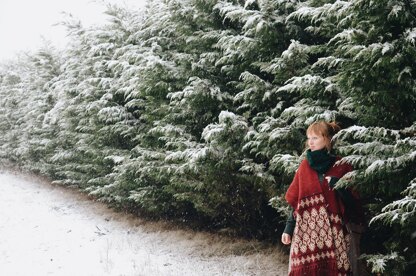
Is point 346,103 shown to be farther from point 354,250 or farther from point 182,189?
point 182,189

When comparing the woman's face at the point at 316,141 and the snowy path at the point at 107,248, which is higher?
the woman's face at the point at 316,141

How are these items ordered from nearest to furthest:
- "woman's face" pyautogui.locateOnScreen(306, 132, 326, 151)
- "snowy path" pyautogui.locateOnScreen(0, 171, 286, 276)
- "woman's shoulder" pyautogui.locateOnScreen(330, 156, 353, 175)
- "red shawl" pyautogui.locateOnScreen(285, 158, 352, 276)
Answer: "red shawl" pyautogui.locateOnScreen(285, 158, 352, 276) < "woman's face" pyautogui.locateOnScreen(306, 132, 326, 151) < "woman's shoulder" pyautogui.locateOnScreen(330, 156, 353, 175) < "snowy path" pyautogui.locateOnScreen(0, 171, 286, 276)

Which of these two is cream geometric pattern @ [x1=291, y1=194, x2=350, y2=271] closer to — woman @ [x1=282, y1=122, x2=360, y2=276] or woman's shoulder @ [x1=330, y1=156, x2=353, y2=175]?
woman @ [x1=282, y1=122, x2=360, y2=276]

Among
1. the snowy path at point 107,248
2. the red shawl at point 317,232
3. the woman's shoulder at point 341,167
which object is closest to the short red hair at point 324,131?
the woman's shoulder at point 341,167

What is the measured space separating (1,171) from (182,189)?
18590 mm

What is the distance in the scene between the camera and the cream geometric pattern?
11.6 ft

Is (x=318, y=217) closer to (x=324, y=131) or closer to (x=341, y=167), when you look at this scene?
(x=341, y=167)

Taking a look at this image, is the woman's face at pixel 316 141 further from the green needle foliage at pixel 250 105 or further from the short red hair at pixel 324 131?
the green needle foliage at pixel 250 105

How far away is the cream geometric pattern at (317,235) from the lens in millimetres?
3521

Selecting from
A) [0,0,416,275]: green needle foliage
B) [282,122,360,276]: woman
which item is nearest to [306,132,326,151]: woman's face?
[282,122,360,276]: woman

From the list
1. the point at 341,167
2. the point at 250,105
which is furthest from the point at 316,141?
the point at 250,105

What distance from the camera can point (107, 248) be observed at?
299 inches

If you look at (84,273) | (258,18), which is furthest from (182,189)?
(258,18)

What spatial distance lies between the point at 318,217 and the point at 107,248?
5.32 m
